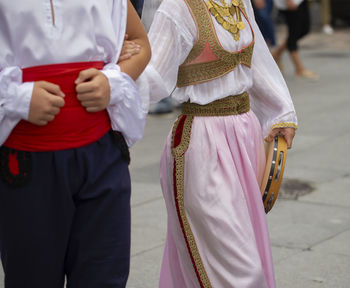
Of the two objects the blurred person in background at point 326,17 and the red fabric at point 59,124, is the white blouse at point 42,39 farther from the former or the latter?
the blurred person in background at point 326,17

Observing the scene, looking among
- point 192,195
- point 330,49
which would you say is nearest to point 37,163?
point 192,195

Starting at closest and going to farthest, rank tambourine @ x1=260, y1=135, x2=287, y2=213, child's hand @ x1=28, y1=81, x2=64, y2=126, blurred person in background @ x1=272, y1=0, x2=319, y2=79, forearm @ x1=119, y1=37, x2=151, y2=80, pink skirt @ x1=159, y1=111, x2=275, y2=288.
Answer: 1. child's hand @ x1=28, y1=81, x2=64, y2=126
2. forearm @ x1=119, y1=37, x2=151, y2=80
3. pink skirt @ x1=159, y1=111, x2=275, y2=288
4. tambourine @ x1=260, y1=135, x2=287, y2=213
5. blurred person in background @ x1=272, y1=0, x2=319, y2=79

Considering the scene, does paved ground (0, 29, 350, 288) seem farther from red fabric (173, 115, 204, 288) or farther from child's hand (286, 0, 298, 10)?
child's hand (286, 0, 298, 10)

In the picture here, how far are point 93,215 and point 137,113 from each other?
1.13 ft

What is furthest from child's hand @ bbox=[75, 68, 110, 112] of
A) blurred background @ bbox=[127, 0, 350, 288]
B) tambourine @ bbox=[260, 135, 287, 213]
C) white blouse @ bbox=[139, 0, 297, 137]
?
tambourine @ bbox=[260, 135, 287, 213]

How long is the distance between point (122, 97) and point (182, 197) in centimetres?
95

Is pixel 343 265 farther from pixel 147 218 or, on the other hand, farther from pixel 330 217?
pixel 147 218

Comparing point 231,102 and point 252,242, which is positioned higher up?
point 231,102

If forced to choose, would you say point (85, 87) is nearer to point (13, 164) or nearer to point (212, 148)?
point (13, 164)

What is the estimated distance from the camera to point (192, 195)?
10.9 ft

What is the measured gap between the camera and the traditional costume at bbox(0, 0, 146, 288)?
7.80 feet

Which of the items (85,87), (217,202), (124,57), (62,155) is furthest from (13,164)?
(217,202)

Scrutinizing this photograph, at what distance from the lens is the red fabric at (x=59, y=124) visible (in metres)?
2.39

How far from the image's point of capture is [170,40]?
331cm
